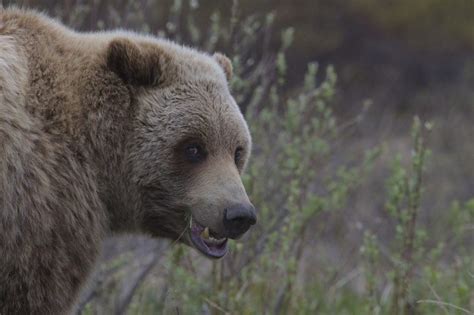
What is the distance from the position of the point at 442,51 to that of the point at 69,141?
1428 centimetres

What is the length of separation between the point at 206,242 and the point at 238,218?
35cm

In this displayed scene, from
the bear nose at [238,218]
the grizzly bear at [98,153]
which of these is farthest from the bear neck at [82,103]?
the bear nose at [238,218]

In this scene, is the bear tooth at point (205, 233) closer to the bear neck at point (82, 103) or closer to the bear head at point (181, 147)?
the bear head at point (181, 147)

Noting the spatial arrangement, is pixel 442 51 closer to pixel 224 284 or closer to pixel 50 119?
pixel 224 284

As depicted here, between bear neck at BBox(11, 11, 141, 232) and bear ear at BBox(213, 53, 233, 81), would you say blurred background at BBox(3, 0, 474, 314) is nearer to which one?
bear neck at BBox(11, 11, 141, 232)

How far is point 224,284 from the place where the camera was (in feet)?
19.6

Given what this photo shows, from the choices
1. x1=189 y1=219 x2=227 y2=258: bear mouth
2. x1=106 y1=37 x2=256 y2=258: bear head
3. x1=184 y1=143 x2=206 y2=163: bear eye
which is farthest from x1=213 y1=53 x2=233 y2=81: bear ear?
x1=189 y1=219 x2=227 y2=258: bear mouth

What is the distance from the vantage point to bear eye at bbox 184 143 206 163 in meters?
4.41

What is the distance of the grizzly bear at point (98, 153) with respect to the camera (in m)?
3.83

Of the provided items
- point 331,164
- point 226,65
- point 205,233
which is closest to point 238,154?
point 205,233

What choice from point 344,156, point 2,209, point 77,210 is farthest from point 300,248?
point 344,156

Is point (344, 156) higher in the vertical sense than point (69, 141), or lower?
lower

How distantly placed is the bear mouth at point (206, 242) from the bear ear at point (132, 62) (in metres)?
0.78

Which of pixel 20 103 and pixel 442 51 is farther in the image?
pixel 442 51
